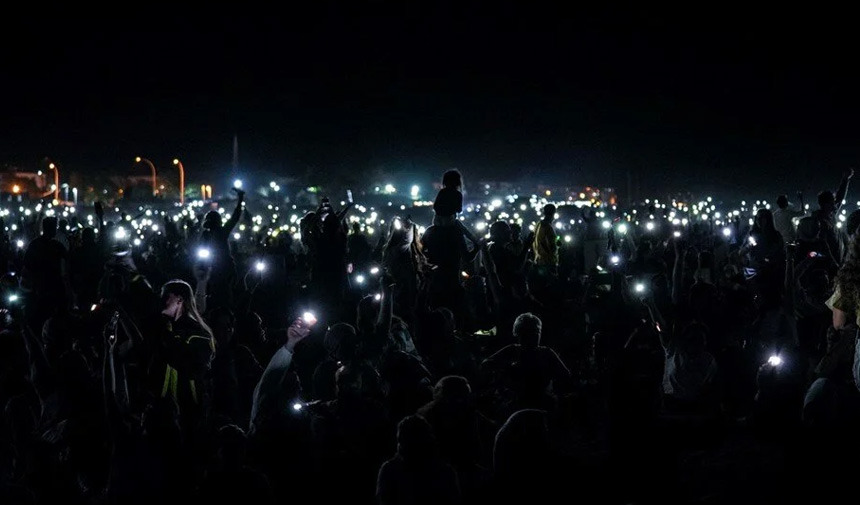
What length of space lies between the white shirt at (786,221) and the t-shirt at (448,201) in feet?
21.5

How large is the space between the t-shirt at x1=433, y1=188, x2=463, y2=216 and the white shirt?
6.56 metres

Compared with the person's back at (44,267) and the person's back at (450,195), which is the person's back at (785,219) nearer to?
the person's back at (450,195)

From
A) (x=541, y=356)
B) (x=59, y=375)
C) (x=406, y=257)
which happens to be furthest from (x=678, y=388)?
(x=59, y=375)

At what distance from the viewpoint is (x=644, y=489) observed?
5238 millimetres

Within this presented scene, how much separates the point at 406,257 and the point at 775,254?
541 cm

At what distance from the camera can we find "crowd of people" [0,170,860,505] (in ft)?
16.7

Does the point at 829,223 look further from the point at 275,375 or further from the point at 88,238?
the point at 88,238

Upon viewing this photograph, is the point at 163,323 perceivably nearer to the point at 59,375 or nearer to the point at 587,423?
the point at 59,375

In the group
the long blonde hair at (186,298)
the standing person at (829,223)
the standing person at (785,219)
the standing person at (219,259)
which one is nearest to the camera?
the long blonde hair at (186,298)

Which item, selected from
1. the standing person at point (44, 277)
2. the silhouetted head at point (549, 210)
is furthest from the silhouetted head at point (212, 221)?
the silhouetted head at point (549, 210)

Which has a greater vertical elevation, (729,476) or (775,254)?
(775,254)

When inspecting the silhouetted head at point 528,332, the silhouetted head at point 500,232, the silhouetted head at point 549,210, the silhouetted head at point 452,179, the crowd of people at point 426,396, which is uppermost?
the silhouetted head at point 452,179

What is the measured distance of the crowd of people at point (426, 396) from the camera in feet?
16.7

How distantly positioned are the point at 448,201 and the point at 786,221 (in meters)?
6.93
